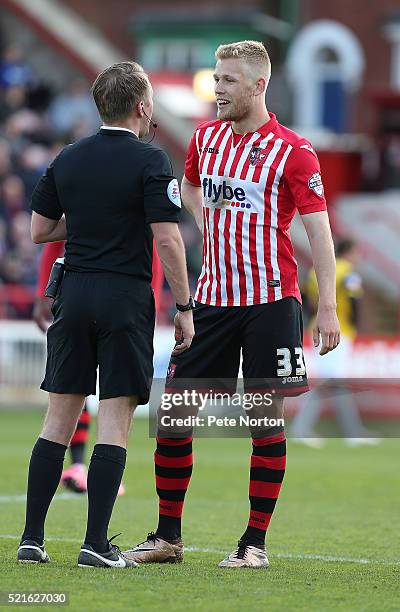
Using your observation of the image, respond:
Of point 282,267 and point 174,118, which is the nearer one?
point 282,267

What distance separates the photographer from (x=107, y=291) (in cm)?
666

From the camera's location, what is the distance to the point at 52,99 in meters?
24.5

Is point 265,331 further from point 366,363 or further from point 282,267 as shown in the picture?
point 366,363

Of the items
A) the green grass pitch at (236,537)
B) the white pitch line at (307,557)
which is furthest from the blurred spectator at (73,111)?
the white pitch line at (307,557)

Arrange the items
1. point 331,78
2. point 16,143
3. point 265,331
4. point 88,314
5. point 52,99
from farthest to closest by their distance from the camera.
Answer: point 331,78 → point 52,99 → point 16,143 → point 265,331 → point 88,314

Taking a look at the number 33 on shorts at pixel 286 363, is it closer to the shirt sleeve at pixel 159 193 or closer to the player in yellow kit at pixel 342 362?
the shirt sleeve at pixel 159 193

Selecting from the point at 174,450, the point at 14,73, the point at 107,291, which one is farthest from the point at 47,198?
the point at 14,73

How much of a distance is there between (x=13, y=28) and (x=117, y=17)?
30.3ft

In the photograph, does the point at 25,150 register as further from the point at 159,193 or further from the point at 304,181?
the point at 159,193

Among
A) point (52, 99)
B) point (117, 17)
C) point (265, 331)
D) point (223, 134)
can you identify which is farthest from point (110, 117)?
point (117, 17)

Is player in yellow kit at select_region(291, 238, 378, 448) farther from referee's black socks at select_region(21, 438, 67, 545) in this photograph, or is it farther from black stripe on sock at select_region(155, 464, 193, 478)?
referee's black socks at select_region(21, 438, 67, 545)

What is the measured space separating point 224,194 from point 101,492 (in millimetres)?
1573

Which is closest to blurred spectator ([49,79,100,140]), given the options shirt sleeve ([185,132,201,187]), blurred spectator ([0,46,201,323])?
blurred spectator ([0,46,201,323])

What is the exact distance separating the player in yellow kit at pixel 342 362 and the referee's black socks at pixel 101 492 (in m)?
8.73
